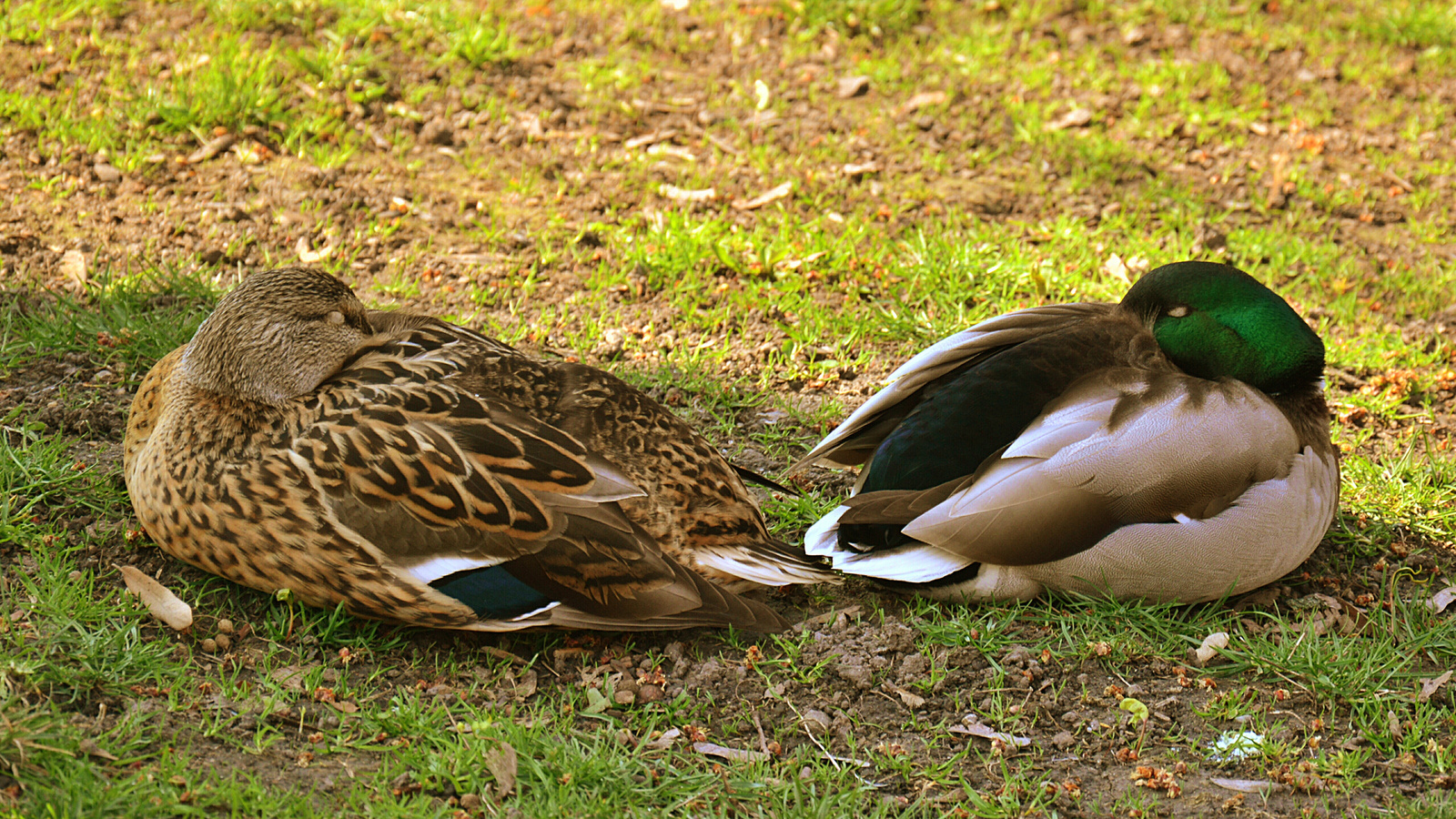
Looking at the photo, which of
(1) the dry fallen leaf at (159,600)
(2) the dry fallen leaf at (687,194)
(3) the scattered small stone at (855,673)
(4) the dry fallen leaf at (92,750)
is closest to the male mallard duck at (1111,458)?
(3) the scattered small stone at (855,673)

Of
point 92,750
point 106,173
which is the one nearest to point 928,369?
point 92,750

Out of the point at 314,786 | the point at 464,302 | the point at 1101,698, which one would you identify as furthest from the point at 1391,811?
the point at 464,302

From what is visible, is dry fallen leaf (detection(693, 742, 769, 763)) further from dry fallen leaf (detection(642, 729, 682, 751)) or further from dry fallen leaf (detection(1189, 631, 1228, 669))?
dry fallen leaf (detection(1189, 631, 1228, 669))

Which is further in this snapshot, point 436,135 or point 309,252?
point 436,135

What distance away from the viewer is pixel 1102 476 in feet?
10.7

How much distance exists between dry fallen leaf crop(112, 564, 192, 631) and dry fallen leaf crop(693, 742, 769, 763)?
1345 millimetres

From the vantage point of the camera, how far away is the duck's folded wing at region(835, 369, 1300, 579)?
3270mm

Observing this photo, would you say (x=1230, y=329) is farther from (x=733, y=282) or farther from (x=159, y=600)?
(x=159, y=600)

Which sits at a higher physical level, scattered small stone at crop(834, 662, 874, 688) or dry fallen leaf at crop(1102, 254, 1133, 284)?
dry fallen leaf at crop(1102, 254, 1133, 284)

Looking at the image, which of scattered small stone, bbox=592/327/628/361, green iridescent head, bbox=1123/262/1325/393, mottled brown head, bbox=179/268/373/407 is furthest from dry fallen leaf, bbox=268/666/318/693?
green iridescent head, bbox=1123/262/1325/393

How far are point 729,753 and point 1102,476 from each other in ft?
4.11

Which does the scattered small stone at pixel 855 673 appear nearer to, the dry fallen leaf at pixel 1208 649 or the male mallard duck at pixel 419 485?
the male mallard duck at pixel 419 485

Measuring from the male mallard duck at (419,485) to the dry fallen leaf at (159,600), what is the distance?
0.33ft

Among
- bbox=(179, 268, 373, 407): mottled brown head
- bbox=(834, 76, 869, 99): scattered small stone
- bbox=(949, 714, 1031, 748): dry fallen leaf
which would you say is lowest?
bbox=(949, 714, 1031, 748): dry fallen leaf
